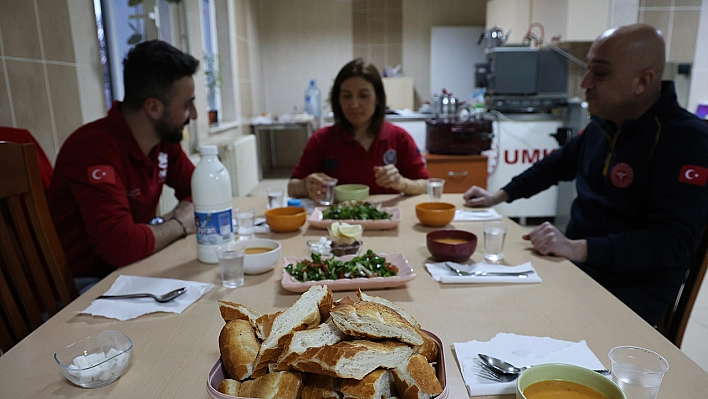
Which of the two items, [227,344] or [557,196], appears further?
[557,196]

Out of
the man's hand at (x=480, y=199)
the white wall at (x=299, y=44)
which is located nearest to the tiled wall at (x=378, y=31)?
the white wall at (x=299, y=44)

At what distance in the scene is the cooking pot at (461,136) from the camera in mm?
3857

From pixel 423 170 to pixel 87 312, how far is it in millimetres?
1761

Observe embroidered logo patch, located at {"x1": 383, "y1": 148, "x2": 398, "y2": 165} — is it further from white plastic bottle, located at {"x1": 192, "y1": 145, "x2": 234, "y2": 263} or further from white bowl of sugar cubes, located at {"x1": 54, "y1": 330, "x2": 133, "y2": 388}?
white bowl of sugar cubes, located at {"x1": 54, "y1": 330, "x2": 133, "y2": 388}

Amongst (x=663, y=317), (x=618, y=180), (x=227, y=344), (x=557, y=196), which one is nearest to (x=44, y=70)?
(x=227, y=344)

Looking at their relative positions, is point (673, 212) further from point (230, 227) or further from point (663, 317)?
point (230, 227)

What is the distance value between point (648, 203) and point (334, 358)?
1.36 meters

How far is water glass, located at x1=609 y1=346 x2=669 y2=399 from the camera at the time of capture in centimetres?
72

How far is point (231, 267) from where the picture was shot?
1.19 metres

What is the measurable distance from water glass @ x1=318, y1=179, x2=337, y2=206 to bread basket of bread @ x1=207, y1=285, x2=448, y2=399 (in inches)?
50.1

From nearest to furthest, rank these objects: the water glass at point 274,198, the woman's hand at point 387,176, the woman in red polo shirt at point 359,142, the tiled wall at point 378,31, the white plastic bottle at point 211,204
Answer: the white plastic bottle at point 211,204 → the water glass at point 274,198 → the woman's hand at point 387,176 → the woman in red polo shirt at point 359,142 → the tiled wall at point 378,31

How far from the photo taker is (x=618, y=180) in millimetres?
1668

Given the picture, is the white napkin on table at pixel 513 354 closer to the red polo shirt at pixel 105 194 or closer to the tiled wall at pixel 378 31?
the red polo shirt at pixel 105 194

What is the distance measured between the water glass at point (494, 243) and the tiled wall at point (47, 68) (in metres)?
1.88
